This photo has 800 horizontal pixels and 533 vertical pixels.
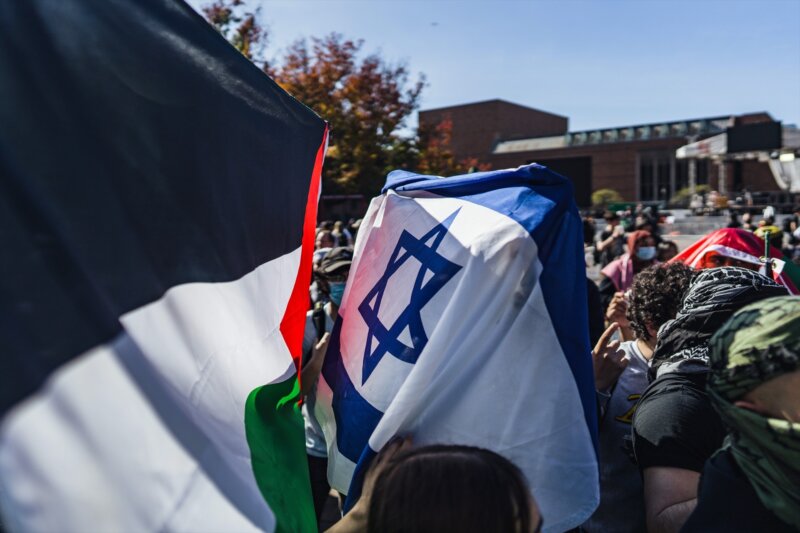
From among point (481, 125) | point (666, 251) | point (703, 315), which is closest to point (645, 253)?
point (666, 251)

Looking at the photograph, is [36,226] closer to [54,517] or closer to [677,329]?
[54,517]

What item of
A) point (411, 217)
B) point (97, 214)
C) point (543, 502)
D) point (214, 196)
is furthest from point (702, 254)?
point (97, 214)

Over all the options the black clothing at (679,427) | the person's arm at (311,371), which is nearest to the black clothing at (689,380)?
the black clothing at (679,427)

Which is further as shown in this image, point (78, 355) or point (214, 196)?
point (214, 196)

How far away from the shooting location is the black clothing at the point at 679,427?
5.58 feet

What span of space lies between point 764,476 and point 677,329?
0.66 m

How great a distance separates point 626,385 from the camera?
7.80 ft

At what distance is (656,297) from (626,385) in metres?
0.33

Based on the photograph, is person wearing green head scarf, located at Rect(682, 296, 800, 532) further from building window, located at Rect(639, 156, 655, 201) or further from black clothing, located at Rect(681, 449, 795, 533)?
building window, located at Rect(639, 156, 655, 201)

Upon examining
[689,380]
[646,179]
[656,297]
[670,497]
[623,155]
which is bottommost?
[670,497]

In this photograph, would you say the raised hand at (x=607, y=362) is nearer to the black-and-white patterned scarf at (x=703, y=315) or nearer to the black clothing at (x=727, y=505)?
the black-and-white patterned scarf at (x=703, y=315)

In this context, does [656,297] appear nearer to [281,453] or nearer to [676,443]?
[676,443]

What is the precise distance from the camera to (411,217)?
2.16 metres

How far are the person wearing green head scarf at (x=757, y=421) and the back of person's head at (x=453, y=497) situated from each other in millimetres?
470
